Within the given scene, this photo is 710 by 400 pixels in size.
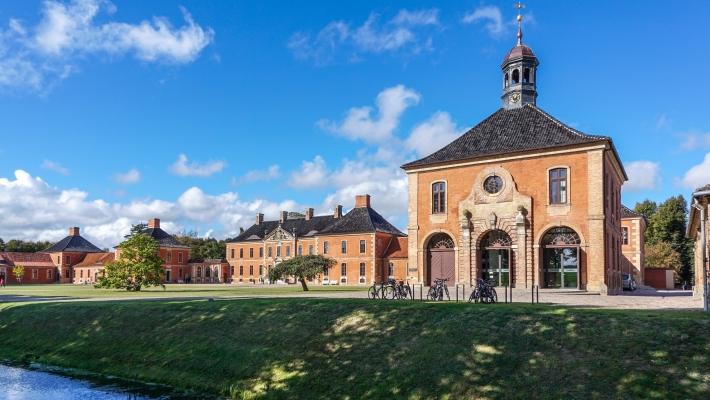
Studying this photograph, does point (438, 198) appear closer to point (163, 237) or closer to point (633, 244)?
point (633, 244)

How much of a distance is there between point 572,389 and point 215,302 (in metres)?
12.8

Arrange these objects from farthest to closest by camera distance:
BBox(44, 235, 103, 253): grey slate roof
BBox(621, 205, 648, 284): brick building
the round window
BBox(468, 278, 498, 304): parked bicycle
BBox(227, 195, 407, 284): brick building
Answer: BBox(44, 235, 103, 253): grey slate roof, BBox(227, 195, 407, 284): brick building, BBox(621, 205, 648, 284): brick building, the round window, BBox(468, 278, 498, 304): parked bicycle

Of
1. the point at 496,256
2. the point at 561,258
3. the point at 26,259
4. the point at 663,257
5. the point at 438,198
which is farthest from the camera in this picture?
the point at 26,259

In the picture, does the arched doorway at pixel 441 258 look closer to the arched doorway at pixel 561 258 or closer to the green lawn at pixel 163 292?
the arched doorway at pixel 561 258

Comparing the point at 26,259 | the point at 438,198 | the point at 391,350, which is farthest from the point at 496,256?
the point at 26,259

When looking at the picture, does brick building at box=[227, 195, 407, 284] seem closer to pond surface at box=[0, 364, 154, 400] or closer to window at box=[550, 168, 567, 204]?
window at box=[550, 168, 567, 204]

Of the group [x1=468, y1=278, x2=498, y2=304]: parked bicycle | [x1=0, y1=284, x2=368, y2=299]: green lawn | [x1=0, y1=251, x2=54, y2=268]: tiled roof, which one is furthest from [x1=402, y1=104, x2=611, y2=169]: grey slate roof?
[x1=0, y1=251, x2=54, y2=268]: tiled roof

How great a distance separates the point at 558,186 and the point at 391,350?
18210 mm

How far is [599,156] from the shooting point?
27.0 metres

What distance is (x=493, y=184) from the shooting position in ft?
98.1

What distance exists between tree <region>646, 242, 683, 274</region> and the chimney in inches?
1191

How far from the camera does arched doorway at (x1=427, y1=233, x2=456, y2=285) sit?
31125 millimetres

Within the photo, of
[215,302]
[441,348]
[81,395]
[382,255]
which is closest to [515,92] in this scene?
[215,302]

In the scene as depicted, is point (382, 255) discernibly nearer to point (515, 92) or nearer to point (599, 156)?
point (515, 92)
